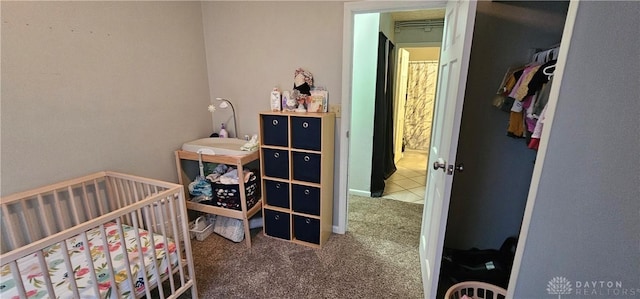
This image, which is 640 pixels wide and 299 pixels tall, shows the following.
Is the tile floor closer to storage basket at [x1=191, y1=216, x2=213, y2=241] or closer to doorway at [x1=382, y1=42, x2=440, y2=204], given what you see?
doorway at [x1=382, y1=42, x2=440, y2=204]

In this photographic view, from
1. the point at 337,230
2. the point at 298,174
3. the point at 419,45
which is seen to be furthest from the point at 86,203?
the point at 419,45

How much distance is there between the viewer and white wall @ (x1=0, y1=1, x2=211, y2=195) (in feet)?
4.36

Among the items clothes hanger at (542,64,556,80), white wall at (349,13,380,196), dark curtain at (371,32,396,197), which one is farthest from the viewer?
dark curtain at (371,32,396,197)

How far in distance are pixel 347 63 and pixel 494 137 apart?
115 cm

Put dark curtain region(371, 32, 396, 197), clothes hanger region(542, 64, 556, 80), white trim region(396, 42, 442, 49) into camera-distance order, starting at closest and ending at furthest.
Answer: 1. clothes hanger region(542, 64, 556, 80)
2. dark curtain region(371, 32, 396, 197)
3. white trim region(396, 42, 442, 49)

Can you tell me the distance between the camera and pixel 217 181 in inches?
84.3

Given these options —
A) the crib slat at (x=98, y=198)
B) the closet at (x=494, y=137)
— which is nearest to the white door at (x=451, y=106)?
the closet at (x=494, y=137)

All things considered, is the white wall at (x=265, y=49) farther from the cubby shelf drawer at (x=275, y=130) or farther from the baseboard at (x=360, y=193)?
A: the baseboard at (x=360, y=193)

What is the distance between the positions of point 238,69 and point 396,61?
2502 millimetres

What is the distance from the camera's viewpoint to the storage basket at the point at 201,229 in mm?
2262

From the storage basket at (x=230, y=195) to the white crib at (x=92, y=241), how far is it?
0.44 meters

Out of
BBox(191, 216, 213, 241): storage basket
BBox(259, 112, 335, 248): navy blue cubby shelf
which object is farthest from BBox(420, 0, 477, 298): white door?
BBox(191, 216, 213, 241): storage basket

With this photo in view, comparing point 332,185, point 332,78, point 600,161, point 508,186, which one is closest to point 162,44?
point 332,78

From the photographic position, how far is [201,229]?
7.50 feet
